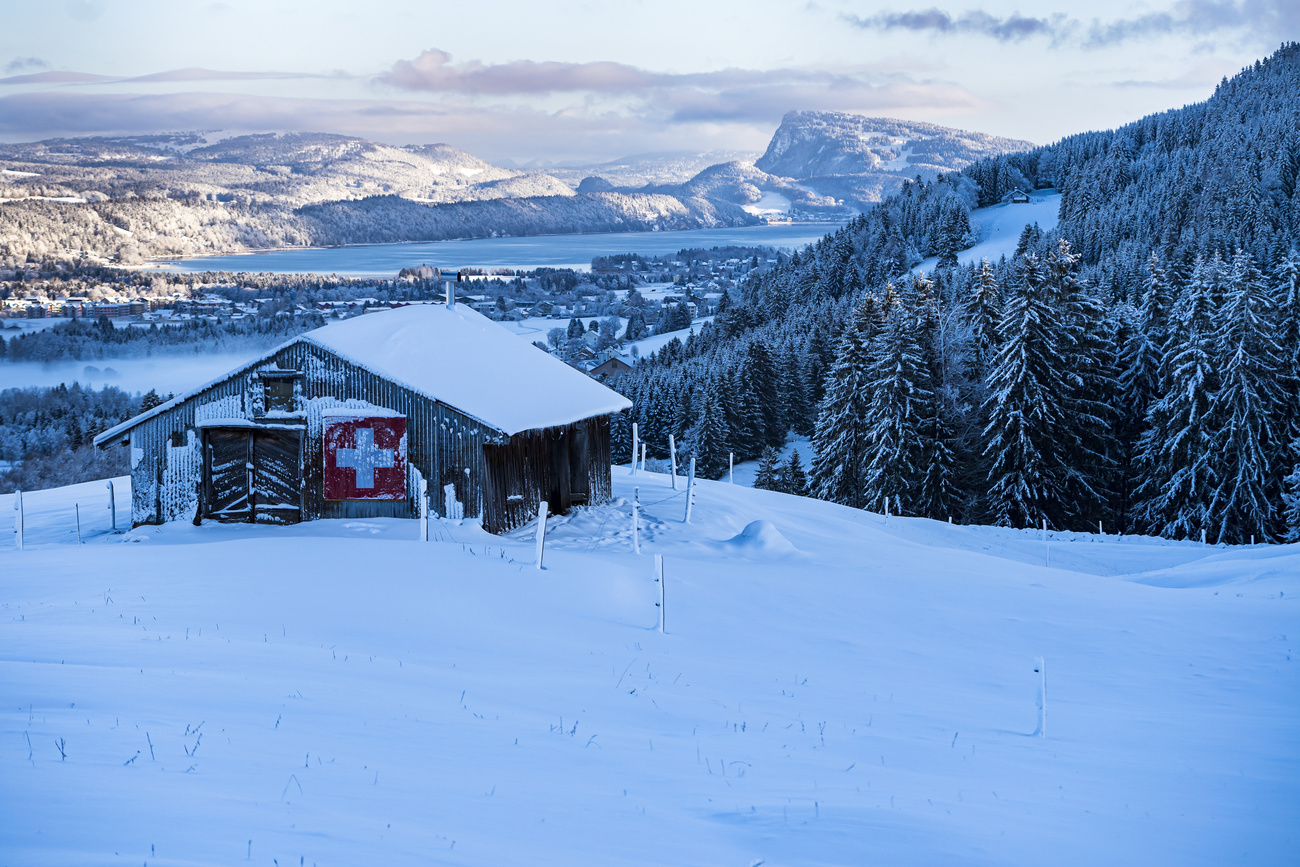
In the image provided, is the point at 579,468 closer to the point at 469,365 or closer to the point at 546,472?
the point at 546,472

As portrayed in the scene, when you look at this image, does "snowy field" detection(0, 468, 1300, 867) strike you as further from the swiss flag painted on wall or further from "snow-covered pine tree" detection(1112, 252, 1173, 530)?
"snow-covered pine tree" detection(1112, 252, 1173, 530)

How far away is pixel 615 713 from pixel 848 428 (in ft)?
119

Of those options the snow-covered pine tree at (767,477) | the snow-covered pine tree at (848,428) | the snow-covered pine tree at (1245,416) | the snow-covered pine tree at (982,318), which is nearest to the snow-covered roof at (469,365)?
the snow-covered pine tree at (848,428)

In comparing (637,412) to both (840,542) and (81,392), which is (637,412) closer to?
(840,542)

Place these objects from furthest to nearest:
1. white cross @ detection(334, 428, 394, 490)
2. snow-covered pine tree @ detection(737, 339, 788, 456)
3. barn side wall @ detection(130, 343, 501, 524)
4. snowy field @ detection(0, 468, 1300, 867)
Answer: snow-covered pine tree @ detection(737, 339, 788, 456) → white cross @ detection(334, 428, 394, 490) → barn side wall @ detection(130, 343, 501, 524) → snowy field @ detection(0, 468, 1300, 867)

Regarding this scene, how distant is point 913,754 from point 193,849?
648 centimetres

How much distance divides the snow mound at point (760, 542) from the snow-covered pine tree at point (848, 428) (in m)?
22.9

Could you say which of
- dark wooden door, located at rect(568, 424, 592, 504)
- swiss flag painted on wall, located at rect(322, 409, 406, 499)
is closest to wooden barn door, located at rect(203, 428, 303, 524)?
swiss flag painted on wall, located at rect(322, 409, 406, 499)

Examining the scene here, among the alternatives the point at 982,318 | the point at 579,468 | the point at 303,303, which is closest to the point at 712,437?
the point at 982,318

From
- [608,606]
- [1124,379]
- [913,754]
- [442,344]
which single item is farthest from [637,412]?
[913,754]

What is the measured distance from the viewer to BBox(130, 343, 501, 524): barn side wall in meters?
20.7

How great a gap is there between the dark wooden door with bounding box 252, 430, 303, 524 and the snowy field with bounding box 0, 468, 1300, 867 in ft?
16.9

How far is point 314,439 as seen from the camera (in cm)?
2142

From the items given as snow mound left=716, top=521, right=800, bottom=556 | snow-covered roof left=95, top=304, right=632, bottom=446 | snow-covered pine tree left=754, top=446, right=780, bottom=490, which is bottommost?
snow-covered pine tree left=754, top=446, right=780, bottom=490
